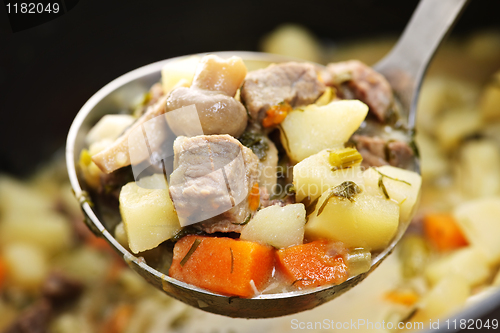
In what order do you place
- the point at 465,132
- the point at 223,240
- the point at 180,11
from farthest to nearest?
the point at 465,132 < the point at 180,11 < the point at 223,240

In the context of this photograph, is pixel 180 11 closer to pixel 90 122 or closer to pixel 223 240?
pixel 90 122

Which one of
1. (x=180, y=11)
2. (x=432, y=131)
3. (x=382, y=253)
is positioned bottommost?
(x=432, y=131)

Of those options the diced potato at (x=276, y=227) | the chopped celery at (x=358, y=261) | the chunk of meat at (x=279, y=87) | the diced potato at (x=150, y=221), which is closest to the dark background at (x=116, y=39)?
the chunk of meat at (x=279, y=87)

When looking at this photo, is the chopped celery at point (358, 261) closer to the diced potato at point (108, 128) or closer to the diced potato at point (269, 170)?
the diced potato at point (269, 170)

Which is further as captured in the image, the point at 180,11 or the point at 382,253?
the point at 180,11

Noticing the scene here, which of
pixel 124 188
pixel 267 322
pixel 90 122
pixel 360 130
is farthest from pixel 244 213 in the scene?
pixel 267 322

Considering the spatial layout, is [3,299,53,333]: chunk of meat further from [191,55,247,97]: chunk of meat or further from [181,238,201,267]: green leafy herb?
[191,55,247,97]: chunk of meat

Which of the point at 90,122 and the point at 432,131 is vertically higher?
the point at 90,122
